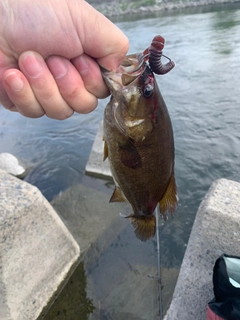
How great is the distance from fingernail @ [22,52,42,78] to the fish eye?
0.54 meters

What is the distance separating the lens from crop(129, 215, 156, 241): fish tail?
1.93 metres

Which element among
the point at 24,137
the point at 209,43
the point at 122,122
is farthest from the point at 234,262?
the point at 209,43

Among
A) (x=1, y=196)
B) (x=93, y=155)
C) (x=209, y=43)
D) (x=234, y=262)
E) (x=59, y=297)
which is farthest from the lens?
(x=209, y=43)

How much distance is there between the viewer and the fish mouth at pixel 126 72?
4.59ft

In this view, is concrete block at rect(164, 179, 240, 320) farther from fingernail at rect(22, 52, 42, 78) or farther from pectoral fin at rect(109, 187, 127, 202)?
fingernail at rect(22, 52, 42, 78)

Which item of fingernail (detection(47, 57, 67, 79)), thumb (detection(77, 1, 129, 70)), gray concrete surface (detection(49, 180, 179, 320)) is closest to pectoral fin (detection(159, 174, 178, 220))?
thumb (detection(77, 1, 129, 70))

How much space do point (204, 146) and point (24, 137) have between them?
16.0 feet

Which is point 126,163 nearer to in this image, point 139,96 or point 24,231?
point 139,96

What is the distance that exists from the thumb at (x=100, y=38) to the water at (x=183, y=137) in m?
3.06

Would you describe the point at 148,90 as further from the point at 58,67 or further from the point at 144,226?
the point at 144,226

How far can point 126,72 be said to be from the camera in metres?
1.44

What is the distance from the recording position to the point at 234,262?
2248 millimetres

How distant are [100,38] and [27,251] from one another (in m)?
2.45

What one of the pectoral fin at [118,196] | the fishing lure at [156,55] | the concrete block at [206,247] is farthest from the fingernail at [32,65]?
the concrete block at [206,247]
